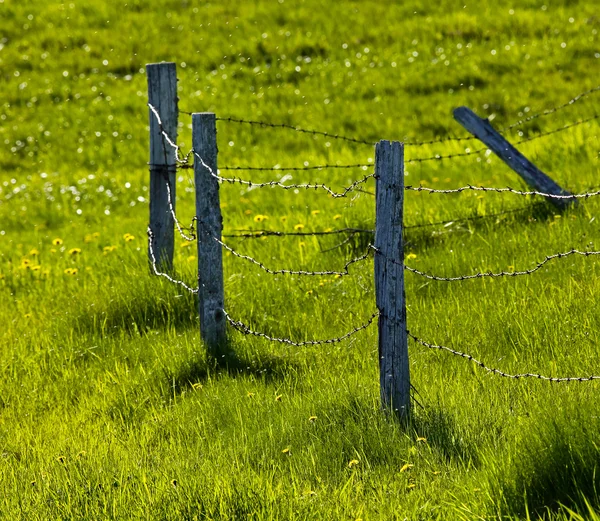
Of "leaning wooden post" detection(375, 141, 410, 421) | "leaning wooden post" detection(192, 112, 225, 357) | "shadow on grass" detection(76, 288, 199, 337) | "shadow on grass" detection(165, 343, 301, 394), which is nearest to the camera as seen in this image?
"leaning wooden post" detection(375, 141, 410, 421)

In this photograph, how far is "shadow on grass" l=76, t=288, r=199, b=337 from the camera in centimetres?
725

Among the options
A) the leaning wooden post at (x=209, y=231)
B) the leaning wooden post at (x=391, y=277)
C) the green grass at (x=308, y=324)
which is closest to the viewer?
the green grass at (x=308, y=324)

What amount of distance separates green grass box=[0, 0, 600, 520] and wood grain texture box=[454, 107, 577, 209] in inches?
11.5

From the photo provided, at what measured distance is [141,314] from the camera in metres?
7.45

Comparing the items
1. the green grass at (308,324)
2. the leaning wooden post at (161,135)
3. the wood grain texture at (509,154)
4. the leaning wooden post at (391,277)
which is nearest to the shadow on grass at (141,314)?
the green grass at (308,324)

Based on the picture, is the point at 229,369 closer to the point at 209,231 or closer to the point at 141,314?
the point at 209,231

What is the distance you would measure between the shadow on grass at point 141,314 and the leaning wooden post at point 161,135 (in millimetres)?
699

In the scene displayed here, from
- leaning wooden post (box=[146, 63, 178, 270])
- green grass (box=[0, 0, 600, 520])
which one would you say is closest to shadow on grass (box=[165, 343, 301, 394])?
green grass (box=[0, 0, 600, 520])

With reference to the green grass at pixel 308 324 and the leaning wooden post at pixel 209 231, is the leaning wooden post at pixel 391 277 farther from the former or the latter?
the leaning wooden post at pixel 209 231

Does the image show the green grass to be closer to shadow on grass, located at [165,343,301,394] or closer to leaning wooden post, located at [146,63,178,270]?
shadow on grass, located at [165,343,301,394]

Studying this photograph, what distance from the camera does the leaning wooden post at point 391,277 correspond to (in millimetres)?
4707

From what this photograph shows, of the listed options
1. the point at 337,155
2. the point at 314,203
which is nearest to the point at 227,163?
the point at 337,155

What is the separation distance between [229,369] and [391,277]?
1.84 metres

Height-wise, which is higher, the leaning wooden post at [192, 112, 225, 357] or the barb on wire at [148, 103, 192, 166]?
the barb on wire at [148, 103, 192, 166]
